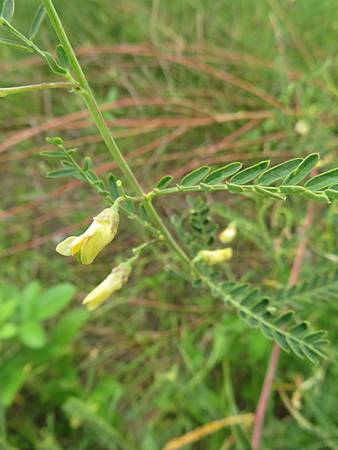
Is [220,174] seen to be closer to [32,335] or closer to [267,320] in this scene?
[267,320]

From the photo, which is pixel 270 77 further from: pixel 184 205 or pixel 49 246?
pixel 49 246

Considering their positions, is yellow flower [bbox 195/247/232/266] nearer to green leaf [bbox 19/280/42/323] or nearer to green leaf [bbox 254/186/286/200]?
green leaf [bbox 254/186/286/200]

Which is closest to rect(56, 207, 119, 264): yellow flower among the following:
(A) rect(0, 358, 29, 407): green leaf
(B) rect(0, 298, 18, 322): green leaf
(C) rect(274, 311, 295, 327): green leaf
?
(C) rect(274, 311, 295, 327): green leaf

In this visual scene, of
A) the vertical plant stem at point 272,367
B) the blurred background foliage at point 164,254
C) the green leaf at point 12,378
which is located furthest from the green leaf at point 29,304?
the vertical plant stem at point 272,367

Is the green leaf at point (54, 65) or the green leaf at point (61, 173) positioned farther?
the green leaf at point (61, 173)

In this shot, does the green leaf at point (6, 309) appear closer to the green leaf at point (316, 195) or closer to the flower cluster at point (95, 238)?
the flower cluster at point (95, 238)

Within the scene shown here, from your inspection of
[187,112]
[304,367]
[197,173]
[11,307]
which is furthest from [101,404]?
[197,173]

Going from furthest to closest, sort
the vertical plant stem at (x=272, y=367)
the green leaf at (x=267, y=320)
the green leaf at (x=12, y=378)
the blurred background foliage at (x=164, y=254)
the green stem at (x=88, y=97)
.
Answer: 1. the green leaf at (x=12, y=378)
2. the blurred background foliage at (x=164, y=254)
3. the vertical plant stem at (x=272, y=367)
4. the green leaf at (x=267, y=320)
5. the green stem at (x=88, y=97)
